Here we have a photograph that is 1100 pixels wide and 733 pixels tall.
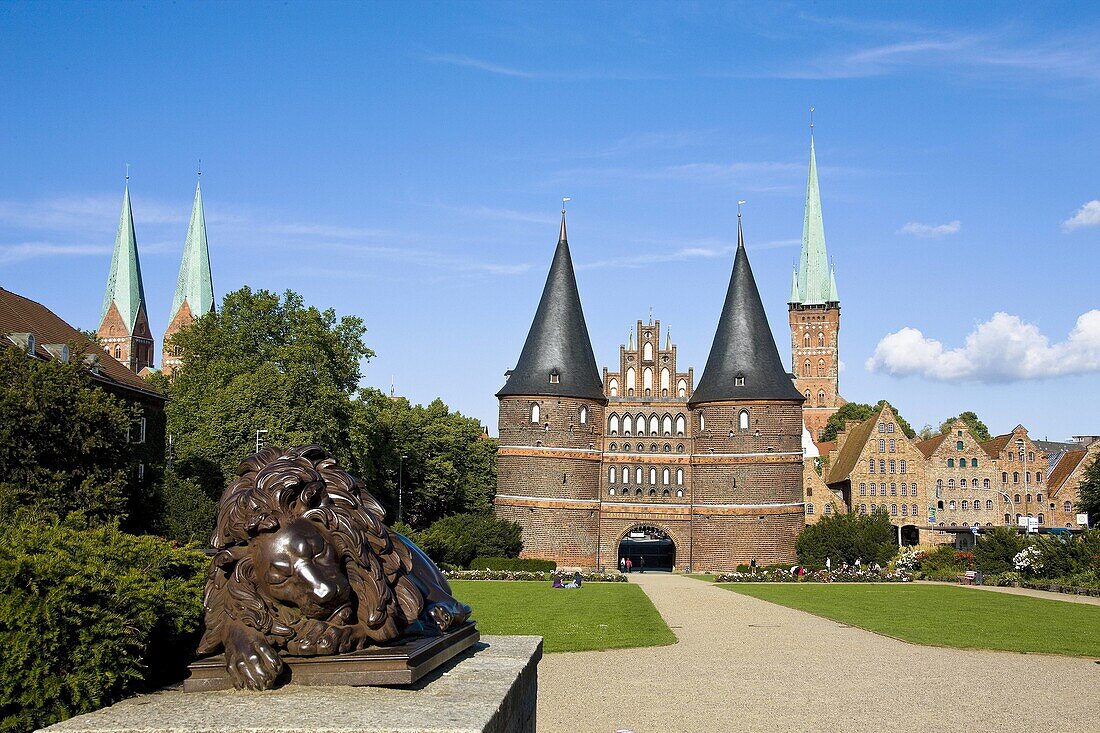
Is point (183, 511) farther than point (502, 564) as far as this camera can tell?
No

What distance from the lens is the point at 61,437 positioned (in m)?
24.5

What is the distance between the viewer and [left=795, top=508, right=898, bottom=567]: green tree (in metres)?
54.9

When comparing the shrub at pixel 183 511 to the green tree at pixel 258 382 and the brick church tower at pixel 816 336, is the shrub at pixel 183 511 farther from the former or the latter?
the brick church tower at pixel 816 336

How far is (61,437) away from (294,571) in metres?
20.4

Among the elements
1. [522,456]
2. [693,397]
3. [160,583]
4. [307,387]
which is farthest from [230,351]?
[160,583]

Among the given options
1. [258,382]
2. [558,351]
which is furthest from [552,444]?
[258,382]

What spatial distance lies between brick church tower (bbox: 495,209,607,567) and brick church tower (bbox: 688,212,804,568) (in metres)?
5.85

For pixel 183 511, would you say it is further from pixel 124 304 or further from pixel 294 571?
pixel 124 304

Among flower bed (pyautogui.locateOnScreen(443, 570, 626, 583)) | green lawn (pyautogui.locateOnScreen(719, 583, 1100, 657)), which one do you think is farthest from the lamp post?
green lawn (pyautogui.locateOnScreen(719, 583, 1100, 657))

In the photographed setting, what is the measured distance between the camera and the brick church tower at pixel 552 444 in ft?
195

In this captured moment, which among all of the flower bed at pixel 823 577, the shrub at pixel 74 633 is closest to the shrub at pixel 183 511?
the flower bed at pixel 823 577

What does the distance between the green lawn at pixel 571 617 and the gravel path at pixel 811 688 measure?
1.03 metres

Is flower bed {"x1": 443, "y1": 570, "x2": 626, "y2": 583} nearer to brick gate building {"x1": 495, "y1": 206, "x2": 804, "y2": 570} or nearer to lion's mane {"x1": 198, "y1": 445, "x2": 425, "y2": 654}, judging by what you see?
brick gate building {"x1": 495, "y1": 206, "x2": 804, "y2": 570}

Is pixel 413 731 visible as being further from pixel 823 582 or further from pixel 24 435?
pixel 823 582
